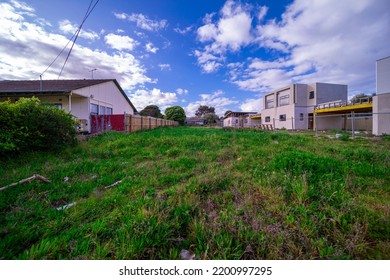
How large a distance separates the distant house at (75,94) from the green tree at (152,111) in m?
40.7

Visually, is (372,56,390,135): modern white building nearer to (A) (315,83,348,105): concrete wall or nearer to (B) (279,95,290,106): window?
(A) (315,83,348,105): concrete wall

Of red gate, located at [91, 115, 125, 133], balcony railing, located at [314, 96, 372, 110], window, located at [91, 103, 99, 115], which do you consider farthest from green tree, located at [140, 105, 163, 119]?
balcony railing, located at [314, 96, 372, 110]

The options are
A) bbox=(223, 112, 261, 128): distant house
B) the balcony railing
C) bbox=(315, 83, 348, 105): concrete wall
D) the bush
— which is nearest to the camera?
the bush

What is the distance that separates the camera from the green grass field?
1705 mm

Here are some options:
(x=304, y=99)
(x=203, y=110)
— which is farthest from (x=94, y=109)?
(x=203, y=110)

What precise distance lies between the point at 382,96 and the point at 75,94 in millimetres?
→ 24236

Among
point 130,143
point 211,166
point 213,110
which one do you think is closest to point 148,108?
point 213,110

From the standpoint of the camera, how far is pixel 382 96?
1264 centimetres

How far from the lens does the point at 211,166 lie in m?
4.50

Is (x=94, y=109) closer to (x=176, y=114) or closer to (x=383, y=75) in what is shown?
(x=383, y=75)

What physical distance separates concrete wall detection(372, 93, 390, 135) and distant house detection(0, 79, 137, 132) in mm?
23162

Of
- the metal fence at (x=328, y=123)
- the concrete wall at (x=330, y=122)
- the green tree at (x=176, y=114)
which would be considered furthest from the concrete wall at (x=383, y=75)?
the green tree at (x=176, y=114)

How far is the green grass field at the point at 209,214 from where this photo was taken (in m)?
1.71
